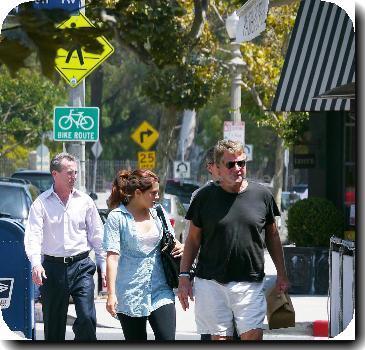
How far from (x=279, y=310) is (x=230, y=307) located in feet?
1.57

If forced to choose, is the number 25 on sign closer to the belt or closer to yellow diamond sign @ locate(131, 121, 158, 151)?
yellow diamond sign @ locate(131, 121, 158, 151)

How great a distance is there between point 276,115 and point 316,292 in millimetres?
17180

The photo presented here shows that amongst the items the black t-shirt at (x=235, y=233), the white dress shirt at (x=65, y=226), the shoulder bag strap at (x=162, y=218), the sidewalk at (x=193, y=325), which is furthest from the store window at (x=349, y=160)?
the black t-shirt at (x=235, y=233)

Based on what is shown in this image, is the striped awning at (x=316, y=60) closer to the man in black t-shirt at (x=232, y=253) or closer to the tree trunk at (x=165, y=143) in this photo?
the tree trunk at (x=165, y=143)

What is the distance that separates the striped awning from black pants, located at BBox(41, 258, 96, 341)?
6469mm

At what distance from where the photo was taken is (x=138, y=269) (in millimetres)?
7984

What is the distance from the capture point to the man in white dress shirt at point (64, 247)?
9.09 m

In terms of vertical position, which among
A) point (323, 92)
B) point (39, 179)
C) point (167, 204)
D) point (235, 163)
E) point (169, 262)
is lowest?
point (167, 204)

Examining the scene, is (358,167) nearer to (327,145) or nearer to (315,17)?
(315,17)

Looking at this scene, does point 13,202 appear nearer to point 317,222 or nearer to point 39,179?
point 317,222

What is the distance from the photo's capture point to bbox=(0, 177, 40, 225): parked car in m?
17.4

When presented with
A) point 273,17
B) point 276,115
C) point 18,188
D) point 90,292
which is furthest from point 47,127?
point 90,292

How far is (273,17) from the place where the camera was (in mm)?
29141

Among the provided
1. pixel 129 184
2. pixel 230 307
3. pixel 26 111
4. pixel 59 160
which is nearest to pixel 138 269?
pixel 129 184
